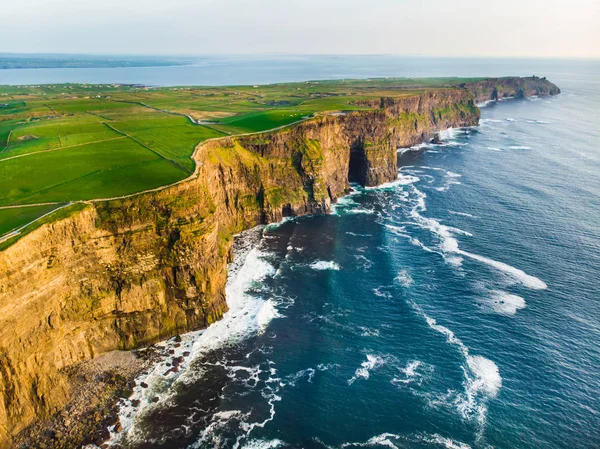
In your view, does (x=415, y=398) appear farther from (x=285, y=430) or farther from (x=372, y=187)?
(x=372, y=187)

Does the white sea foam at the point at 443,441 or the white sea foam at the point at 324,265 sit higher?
the white sea foam at the point at 324,265

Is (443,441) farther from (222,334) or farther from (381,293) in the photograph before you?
(222,334)

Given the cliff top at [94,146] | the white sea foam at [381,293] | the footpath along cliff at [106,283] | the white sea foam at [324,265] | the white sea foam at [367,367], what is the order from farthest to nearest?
1. the white sea foam at [324,265]
2. the white sea foam at [381,293]
3. the cliff top at [94,146]
4. the white sea foam at [367,367]
5. the footpath along cliff at [106,283]

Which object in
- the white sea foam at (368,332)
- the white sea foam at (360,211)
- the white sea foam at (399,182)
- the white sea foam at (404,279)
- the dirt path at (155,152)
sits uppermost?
the dirt path at (155,152)

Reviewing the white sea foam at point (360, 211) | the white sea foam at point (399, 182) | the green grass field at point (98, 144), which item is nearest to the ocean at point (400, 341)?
the white sea foam at point (360, 211)

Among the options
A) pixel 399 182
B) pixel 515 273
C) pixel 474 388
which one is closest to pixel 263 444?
pixel 474 388

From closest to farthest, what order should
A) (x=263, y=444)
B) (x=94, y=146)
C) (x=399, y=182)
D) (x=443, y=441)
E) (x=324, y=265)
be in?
(x=443, y=441) → (x=263, y=444) → (x=324, y=265) → (x=94, y=146) → (x=399, y=182)

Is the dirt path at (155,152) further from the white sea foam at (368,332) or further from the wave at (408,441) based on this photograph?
the wave at (408,441)

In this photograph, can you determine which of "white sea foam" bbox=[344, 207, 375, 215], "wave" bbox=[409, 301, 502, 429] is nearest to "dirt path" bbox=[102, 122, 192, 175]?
"white sea foam" bbox=[344, 207, 375, 215]
